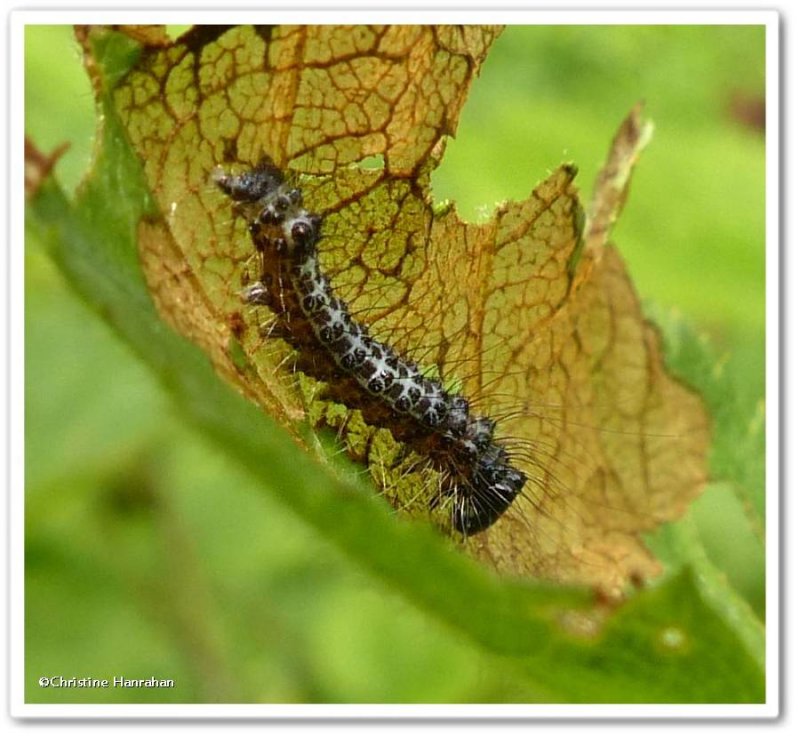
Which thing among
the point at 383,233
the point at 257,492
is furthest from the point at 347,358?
the point at 257,492

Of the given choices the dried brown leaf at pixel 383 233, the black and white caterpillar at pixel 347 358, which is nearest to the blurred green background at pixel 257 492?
the dried brown leaf at pixel 383 233

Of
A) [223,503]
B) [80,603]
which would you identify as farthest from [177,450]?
[80,603]

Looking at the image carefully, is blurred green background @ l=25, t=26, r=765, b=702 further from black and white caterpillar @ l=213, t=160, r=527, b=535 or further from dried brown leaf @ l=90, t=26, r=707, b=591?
black and white caterpillar @ l=213, t=160, r=527, b=535

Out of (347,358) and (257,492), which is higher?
(257,492)

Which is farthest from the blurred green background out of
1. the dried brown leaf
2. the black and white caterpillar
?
the black and white caterpillar

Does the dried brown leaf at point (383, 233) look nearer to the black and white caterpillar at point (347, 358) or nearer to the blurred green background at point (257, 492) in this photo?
the black and white caterpillar at point (347, 358)

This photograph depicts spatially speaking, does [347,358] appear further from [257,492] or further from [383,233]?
[257,492]
